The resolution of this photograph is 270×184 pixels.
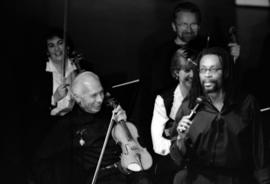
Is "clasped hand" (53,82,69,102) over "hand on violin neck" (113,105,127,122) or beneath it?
over

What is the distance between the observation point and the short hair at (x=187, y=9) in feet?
11.4

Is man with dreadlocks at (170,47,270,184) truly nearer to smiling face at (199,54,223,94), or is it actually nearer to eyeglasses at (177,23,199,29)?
smiling face at (199,54,223,94)

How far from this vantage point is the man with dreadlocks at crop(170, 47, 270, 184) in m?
3.16

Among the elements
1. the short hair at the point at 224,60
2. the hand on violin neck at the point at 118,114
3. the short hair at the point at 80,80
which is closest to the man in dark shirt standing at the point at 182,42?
the short hair at the point at 224,60

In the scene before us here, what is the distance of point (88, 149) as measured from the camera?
130 inches

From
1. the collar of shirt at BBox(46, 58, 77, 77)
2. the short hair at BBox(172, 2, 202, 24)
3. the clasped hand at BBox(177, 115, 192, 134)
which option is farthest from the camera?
the short hair at BBox(172, 2, 202, 24)

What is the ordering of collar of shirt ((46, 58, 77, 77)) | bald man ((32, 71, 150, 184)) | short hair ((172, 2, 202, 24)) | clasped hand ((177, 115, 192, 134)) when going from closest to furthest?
clasped hand ((177, 115, 192, 134)) → bald man ((32, 71, 150, 184)) → collar of shirt ((46, 58, 77, 77)) → short hair ((172, 2, 202, 24))

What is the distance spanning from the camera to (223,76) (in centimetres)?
317

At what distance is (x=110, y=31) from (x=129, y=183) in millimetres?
942

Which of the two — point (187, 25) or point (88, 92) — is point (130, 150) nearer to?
point (88, 92)

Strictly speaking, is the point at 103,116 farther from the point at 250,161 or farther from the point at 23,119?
the point at 250,161

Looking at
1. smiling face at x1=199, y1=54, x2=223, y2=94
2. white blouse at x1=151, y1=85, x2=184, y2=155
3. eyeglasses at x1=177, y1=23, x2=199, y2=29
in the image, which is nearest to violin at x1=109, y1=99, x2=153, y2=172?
white blouse at x1=151, y1=85, x2=184, y2=155

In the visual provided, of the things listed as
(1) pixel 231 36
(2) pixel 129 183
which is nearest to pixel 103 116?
(2) pixel 129 183

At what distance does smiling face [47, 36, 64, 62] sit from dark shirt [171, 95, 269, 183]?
813 mm
